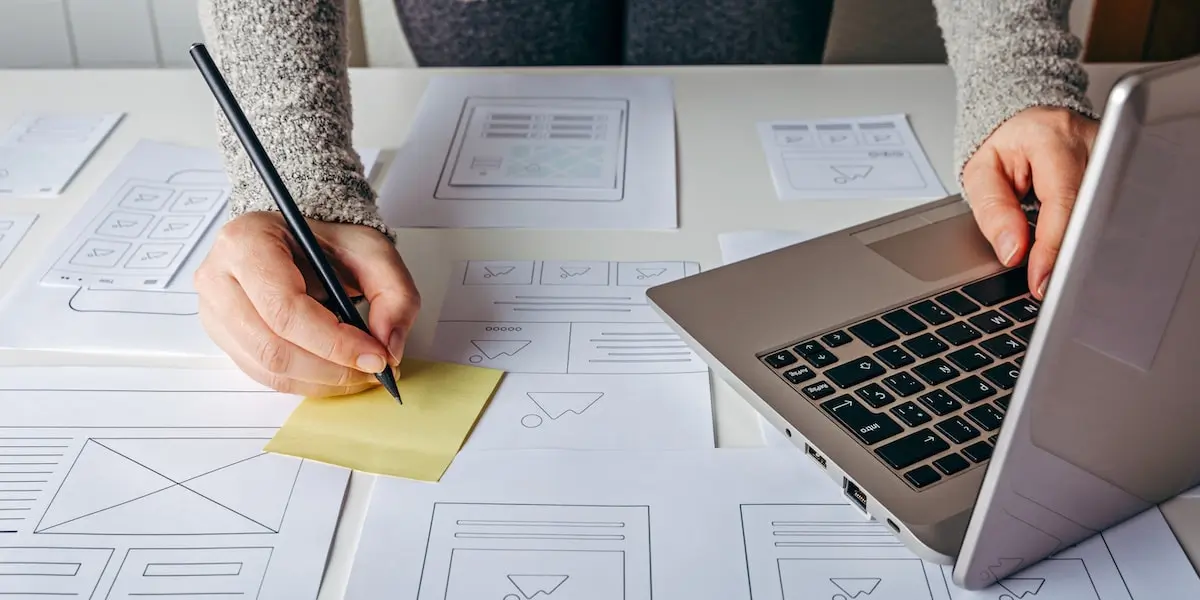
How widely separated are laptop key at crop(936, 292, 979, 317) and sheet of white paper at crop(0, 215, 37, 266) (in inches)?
23.8

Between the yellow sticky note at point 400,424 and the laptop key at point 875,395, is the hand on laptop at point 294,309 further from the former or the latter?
the laptop key at point 875,395

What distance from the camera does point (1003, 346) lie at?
0.52m

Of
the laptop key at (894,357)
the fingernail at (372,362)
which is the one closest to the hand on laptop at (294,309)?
the fingernail at (372,362)

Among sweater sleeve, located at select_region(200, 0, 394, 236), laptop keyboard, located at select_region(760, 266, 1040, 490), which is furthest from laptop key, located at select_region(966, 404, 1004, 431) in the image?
sweater sleeve, located at select_region(200, 0, 394, 236)

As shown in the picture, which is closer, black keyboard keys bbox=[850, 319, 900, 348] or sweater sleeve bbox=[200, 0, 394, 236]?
black keyboard keys bbox=[850, 319, 900, 348]

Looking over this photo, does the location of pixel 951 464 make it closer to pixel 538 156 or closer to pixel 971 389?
pixel 971 389

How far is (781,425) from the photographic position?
498mm

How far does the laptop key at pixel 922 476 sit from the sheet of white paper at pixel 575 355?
110 mm

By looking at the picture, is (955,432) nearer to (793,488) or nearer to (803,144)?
(793,488)

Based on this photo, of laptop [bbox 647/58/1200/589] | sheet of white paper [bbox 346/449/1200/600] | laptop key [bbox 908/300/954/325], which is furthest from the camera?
laptop key [bbox 908/300/954/325]

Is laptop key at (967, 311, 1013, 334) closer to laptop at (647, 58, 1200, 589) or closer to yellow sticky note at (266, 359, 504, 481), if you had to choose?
laptop at (647, 58, 1200, 589)

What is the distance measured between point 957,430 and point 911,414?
21 mm

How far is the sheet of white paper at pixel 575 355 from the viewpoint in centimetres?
53

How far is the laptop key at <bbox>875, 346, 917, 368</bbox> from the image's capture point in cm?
51
